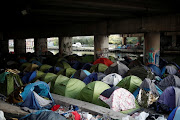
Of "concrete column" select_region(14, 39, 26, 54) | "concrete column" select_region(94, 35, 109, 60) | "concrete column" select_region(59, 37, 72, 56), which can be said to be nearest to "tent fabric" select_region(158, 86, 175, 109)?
Answer: "concrete column" select_region(94, 35, 109, 60)

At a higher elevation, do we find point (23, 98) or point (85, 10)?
point (85, 10)

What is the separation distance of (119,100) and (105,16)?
1117cm

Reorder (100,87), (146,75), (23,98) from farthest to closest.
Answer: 1. (146,75)
2. (100,87)
3. (23,98)

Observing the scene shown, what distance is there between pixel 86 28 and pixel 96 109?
1572 centimetres

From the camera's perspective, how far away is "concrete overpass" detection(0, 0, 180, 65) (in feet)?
44.9

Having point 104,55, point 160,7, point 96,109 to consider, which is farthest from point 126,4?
point 104,55

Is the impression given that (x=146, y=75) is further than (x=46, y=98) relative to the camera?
Yes

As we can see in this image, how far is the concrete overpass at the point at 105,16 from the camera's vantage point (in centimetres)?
1370

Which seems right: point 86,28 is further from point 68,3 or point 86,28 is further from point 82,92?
point 82,92

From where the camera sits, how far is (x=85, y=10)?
650 inches

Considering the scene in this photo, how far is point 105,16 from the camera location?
19.8 metres

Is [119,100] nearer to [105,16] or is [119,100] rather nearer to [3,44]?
[105,16]

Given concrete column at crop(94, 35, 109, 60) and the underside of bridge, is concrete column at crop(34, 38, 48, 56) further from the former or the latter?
concrete column at crop(94, 35, 109, 60)

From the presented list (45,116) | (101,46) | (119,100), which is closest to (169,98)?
(119,100)
